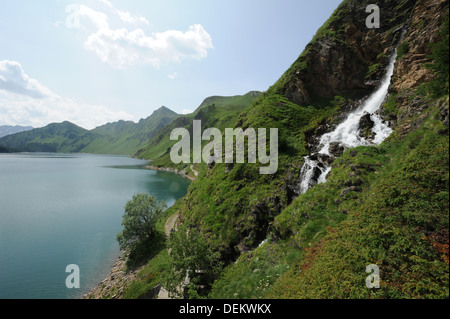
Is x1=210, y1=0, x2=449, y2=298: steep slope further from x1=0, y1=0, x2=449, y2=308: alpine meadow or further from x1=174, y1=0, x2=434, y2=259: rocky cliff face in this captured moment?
x1=174, y1=0, x2=434, y2=259: rocky cliff face

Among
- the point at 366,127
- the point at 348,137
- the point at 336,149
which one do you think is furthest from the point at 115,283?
the point at 366,127

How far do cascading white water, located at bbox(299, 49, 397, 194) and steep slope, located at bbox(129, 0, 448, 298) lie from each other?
1.42m

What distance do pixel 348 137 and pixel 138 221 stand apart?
151 feet

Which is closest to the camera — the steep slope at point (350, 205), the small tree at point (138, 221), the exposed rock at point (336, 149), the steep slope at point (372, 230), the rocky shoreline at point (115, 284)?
the steep slope at point (372, 230)

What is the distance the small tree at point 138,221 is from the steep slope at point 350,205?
33.9 ft

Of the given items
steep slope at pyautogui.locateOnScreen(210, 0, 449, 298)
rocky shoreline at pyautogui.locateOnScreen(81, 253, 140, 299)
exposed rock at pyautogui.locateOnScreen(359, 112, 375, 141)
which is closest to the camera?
steep slope at pyautogui.locateOnScreen(210, 0, 449, 298)

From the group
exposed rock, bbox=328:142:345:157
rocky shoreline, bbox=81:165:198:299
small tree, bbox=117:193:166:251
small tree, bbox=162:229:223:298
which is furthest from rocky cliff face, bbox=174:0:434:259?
rocky shoreline, bbox=81:165:198:299

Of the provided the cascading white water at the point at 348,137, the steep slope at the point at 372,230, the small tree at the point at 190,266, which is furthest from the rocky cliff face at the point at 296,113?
the steep slope at the point at 372,230

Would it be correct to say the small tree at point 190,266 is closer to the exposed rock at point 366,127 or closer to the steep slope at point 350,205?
the steep slope at point 350,205

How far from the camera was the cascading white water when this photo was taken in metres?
28.9

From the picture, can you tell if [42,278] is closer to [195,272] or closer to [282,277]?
[195,272]

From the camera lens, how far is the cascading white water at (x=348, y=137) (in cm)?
2888

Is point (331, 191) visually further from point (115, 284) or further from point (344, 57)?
point (344, 57)

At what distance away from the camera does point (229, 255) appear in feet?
84.1
